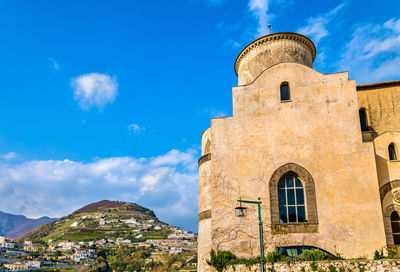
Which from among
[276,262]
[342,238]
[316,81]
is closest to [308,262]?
[276,262]

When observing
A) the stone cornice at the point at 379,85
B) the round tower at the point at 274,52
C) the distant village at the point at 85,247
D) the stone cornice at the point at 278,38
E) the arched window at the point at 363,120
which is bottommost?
the distant village at the point at 85,247

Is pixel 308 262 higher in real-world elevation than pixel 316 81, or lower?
lower

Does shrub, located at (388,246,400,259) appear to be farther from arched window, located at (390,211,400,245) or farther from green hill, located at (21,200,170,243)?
green hill, located at (21,200,170,243)

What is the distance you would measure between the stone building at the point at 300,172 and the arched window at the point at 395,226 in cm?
5

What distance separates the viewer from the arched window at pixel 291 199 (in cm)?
1714

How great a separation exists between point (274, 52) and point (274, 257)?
517 inches

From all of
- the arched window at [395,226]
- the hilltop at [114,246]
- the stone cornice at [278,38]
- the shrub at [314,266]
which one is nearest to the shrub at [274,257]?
the shrub at [314,266]

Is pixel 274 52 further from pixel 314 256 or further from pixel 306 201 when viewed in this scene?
pixel 314 256

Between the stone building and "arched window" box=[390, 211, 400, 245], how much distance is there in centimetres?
5

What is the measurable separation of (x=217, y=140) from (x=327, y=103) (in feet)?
21.1

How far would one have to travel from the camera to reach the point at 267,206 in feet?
56.9

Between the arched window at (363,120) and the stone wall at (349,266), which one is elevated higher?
the arched window at (363,120)

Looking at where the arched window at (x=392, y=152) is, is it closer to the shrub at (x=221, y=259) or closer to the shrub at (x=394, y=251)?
the shrub at (x=394, y=251)

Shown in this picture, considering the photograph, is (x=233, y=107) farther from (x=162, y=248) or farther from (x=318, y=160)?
(x=162, y=248)
